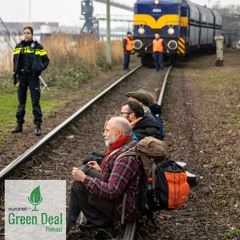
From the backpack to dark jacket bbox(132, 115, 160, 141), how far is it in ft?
3.52

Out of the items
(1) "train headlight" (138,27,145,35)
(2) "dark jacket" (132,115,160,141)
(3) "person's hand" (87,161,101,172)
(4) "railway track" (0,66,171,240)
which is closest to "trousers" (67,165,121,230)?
(3) "person's hand" (87,161,101,172)

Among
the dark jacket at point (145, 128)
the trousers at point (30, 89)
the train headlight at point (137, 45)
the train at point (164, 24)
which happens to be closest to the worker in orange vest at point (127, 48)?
the train headlight at point (137, 45)

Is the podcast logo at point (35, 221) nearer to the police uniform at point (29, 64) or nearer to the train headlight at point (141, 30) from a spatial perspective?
the police uniform at point (29, 64)

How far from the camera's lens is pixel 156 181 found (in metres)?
4.74

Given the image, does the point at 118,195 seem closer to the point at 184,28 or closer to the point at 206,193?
the point at 206,193

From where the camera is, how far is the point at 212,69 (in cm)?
2511

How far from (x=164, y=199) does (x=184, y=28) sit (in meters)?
21.2

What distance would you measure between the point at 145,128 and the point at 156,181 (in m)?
1.28

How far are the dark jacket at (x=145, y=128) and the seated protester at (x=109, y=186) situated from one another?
987 millimetres

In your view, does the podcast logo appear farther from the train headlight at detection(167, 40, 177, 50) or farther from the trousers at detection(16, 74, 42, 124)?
the train headlight at detection(167, 40, 177, 50)

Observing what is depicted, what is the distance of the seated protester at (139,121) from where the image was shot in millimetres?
5688

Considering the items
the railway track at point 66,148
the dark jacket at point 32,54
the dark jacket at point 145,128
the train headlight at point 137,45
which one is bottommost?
the railway track at point 66,148

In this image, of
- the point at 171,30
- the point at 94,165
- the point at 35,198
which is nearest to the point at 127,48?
the point at 171,30

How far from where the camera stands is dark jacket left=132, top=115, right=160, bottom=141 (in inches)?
232
